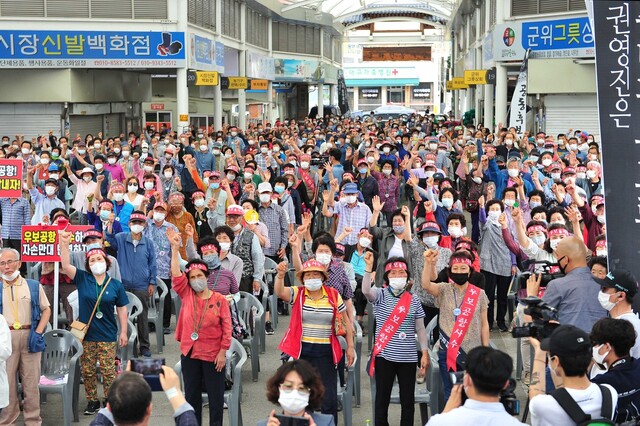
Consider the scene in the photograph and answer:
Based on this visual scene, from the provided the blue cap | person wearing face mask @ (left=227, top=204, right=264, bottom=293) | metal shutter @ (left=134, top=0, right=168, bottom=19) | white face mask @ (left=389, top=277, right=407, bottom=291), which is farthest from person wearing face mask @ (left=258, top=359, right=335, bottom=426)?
metal shutter @ (left=134, top=0, right=168, bottom=19)

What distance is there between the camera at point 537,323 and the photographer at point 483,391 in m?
1.30

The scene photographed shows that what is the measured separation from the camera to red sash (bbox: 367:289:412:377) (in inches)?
337

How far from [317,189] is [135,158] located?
4.12 metres

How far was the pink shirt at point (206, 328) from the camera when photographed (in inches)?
338

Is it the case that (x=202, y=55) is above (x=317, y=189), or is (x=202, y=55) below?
above

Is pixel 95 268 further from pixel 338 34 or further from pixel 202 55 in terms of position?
pixel 338 34

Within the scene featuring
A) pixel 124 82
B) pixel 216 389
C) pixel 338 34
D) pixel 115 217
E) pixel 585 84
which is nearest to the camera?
pixel 216 389

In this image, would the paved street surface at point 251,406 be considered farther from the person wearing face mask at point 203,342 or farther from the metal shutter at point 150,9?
the metal shutter at point 150,9

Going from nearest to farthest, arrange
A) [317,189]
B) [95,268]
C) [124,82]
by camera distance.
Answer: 1. [95,268]
2. [317,189]
3. [124,82]

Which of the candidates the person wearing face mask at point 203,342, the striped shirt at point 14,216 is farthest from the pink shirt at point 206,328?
the striped shirt at point 14,216

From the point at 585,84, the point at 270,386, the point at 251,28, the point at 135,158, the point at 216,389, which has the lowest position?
the point at 216,389

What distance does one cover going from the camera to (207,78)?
31781mm

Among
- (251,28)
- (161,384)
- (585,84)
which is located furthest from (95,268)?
(251,28)

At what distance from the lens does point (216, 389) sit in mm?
8641
